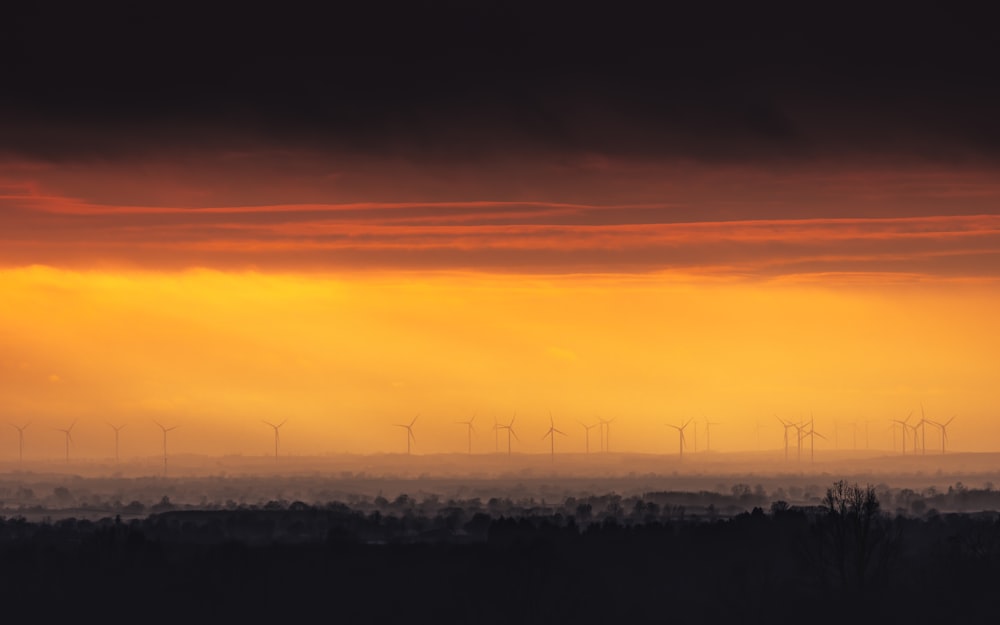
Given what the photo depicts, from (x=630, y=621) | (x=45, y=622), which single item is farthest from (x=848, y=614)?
(x=45, y=622)

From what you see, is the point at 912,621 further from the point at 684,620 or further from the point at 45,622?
the point at 45,622

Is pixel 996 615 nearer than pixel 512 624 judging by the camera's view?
Yes

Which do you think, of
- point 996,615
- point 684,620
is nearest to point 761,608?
point 684,620

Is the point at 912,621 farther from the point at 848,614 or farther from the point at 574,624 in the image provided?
the point at 574,624

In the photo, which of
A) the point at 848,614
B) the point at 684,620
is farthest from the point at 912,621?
the point at 684,620

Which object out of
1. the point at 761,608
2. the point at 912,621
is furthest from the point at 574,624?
the point at 912,621

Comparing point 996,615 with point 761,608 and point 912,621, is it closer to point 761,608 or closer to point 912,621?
point 912,621

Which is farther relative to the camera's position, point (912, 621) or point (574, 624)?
point (574, 624)
